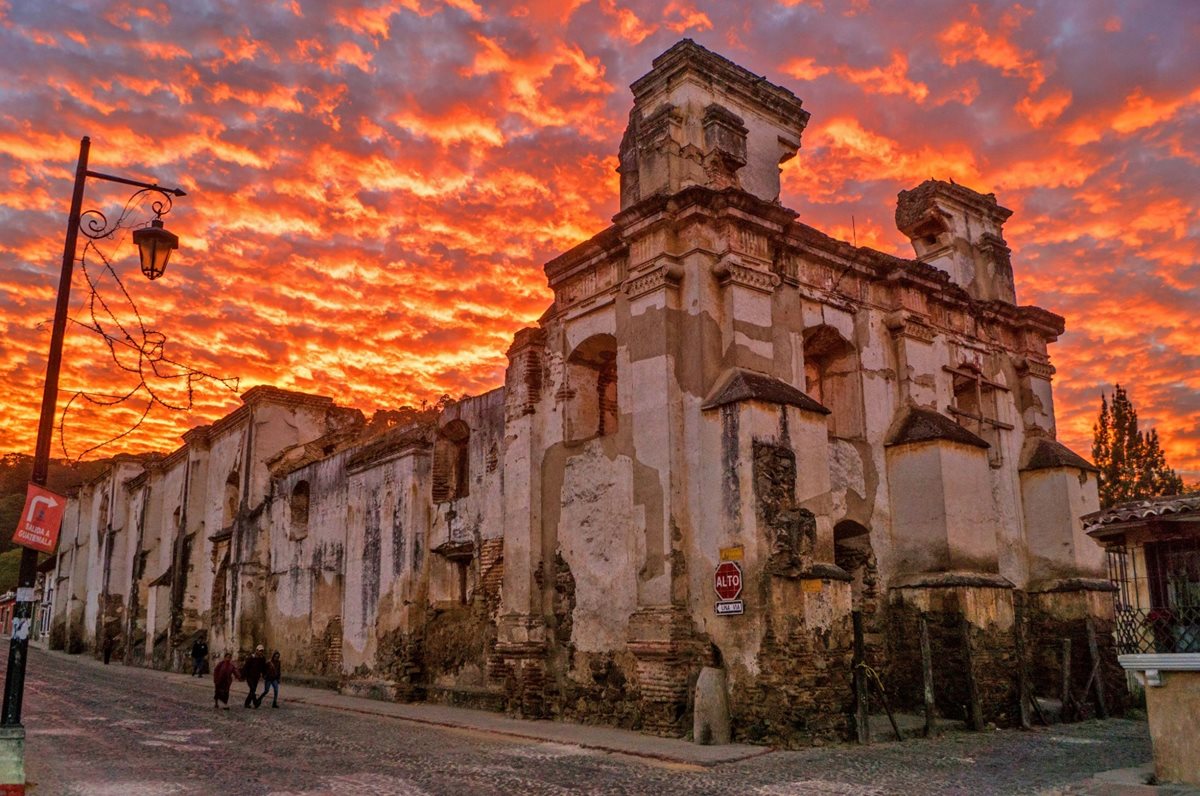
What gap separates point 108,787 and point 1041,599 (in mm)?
15138

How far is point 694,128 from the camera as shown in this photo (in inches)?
613

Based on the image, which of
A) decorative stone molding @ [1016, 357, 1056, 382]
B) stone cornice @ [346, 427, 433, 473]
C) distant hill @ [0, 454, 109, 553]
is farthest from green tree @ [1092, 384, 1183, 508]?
distant hill @ [0, 454, 109, 553]

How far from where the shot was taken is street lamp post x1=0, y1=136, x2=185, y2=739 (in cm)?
827

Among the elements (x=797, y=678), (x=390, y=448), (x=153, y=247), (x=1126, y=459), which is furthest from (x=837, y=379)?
(x=1126, y=459)

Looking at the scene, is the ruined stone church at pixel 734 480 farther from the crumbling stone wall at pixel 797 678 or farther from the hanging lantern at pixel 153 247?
the hanging lantern at pixel 153 247

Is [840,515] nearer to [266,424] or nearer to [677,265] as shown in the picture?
[677,265]

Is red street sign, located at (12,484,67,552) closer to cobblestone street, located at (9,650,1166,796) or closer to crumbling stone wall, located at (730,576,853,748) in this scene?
cobblestone street, located at (9,650,1166,796)

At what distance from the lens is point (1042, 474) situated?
711 inches

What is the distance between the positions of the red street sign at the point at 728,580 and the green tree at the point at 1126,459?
2939cm

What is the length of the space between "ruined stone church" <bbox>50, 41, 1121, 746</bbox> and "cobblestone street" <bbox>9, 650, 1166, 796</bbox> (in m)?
1.40

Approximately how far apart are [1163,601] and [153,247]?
10882 mm

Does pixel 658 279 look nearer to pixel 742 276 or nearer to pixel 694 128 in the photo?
pixel 742 276

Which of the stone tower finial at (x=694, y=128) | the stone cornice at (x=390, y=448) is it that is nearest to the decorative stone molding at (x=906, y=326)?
the stone tower finial at (x=694, y=128)

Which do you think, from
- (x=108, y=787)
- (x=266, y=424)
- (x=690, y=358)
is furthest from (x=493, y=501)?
(x=266, y=424)
